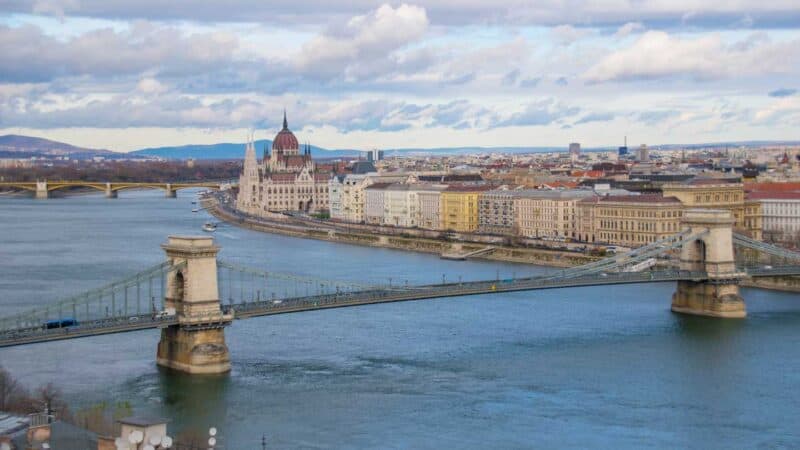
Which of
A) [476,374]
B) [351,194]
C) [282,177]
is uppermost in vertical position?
[282,177]

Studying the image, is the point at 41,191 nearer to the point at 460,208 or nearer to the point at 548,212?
the point at 460,208

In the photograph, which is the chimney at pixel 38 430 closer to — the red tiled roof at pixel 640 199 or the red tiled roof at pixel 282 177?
the red tiled roof at pixel 640 199

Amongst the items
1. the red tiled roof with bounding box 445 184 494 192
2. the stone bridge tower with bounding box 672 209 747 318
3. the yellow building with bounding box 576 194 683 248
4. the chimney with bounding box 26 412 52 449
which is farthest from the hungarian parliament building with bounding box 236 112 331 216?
the chimney with bounding box 26 412 52 449

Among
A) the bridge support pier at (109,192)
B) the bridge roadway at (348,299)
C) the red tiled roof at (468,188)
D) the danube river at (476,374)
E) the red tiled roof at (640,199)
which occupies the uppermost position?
the red tiled roof at (468,188)

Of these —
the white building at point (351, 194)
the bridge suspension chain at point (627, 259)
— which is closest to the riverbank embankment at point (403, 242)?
the white building at point (351, 194)

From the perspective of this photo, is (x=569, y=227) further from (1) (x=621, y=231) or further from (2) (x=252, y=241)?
(2) (x=252, y=241)

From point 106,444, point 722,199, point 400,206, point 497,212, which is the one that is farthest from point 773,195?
point 106,444

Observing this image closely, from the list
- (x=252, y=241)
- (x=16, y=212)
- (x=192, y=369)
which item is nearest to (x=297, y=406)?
(x=192, y=369)
